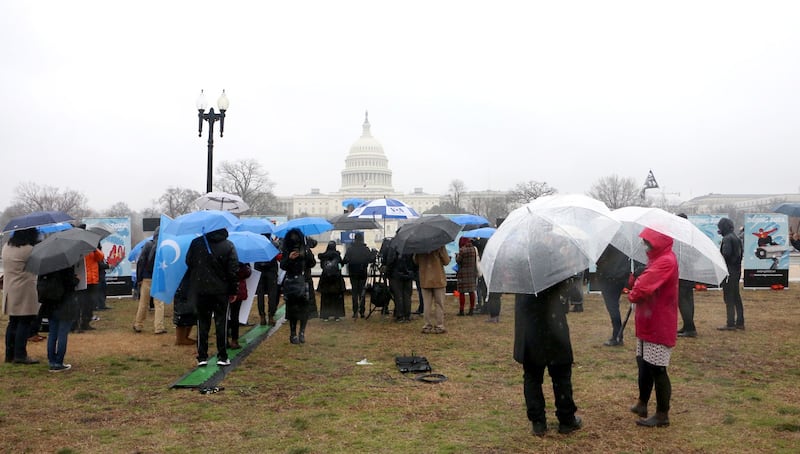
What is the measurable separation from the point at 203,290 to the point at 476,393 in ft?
10.4

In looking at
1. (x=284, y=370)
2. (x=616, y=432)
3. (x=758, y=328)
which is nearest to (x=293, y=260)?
(x=284, y=370)

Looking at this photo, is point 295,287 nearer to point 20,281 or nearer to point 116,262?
point 20,281

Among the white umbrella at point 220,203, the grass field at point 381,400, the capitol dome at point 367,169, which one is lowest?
the grass field at point 381,400

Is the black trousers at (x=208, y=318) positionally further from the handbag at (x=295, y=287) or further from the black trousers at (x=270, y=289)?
the black trousers at (x=270, y=289)

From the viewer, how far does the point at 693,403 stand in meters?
5.72

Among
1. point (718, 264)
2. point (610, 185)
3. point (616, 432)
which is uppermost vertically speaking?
point (610, 185)

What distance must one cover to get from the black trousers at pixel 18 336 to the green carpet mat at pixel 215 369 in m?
2.22

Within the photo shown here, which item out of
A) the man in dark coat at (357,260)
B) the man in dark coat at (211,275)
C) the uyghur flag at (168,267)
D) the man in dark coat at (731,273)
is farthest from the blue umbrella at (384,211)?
the man in dark coat at (211,275)

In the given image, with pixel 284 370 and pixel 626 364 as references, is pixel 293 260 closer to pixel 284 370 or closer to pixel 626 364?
pixel 284 370

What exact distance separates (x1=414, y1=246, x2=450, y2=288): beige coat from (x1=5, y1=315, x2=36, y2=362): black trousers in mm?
5282

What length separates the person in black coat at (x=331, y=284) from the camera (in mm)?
11070

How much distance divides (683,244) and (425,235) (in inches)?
168

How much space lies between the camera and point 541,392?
485 cm

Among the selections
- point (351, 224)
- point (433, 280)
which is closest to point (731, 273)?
point (433, 280)
